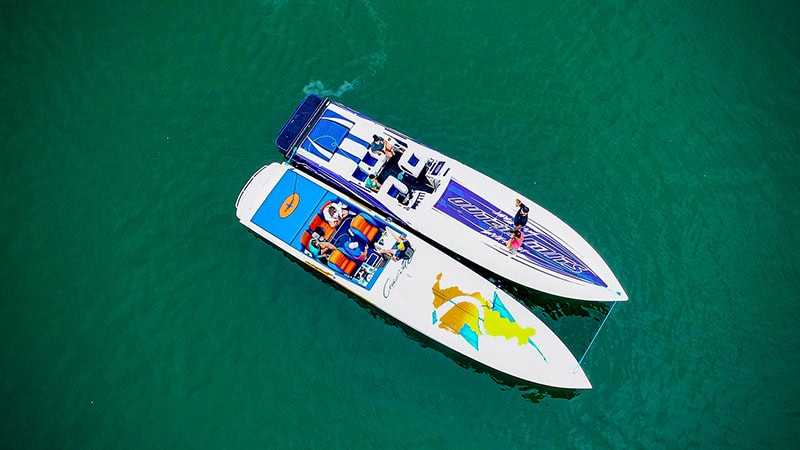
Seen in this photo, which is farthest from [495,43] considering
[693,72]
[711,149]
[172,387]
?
[172,387]

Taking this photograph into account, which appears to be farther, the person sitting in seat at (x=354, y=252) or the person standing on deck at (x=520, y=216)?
the person sitting in seat at (x=354, y=252)

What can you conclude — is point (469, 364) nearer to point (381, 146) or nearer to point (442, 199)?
point (442, 199)

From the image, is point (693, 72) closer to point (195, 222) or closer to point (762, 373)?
point (762, 373)

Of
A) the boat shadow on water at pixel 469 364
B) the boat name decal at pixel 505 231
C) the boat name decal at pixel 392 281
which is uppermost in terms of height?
the boat name decal at pixel 505 231

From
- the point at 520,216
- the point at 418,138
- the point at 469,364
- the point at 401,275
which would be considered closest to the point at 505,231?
the point at 520,216

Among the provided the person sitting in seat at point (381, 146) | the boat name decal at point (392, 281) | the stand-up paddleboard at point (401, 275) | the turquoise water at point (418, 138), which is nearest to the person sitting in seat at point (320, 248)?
the stand-up paddleboard at point (401, 275)

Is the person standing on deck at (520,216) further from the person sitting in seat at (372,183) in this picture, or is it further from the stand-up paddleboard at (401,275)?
the person sitting in seat at (372,183)

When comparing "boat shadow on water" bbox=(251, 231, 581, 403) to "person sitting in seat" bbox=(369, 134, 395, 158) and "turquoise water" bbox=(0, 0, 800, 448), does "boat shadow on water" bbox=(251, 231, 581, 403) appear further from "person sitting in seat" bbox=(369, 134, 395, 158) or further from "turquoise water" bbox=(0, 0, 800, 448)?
"person sitting in seat" bbox=(369, 134, 395, 158)
